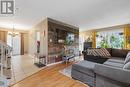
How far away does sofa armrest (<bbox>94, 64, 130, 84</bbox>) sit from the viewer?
1649mm

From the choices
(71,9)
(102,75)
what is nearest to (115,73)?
(102,75)

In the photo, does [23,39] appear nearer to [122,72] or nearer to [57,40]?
[57,40]

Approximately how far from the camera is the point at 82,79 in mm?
2658

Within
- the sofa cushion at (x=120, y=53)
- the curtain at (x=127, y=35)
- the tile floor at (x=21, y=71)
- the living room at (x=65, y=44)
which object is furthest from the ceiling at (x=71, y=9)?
the tile floor at (x=21, y=71)

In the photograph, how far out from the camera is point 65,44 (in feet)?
20.1

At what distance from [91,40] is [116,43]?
2108mm

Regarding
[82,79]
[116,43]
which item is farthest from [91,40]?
[82,79]

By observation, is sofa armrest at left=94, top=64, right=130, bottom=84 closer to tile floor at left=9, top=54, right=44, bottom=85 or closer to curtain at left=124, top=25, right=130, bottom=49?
tile floor at left=9, top=54, right=44, bottom=85

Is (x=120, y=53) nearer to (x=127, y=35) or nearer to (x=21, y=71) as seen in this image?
(x=127, y=35)

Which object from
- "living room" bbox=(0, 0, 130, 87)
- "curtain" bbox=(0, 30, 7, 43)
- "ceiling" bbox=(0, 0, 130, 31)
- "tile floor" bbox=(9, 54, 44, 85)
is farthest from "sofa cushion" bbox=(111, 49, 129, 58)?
"curtain" bbox=(0, 30, 7, 43)

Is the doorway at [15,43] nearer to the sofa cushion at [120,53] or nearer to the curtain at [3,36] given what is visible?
the curtain at [3,36]

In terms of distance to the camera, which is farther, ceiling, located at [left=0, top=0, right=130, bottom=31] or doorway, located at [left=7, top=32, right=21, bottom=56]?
doorway, located at [left=7, top=32, right=21, bottom=56]

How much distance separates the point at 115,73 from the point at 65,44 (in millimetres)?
4460

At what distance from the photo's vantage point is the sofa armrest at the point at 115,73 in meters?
1.65
